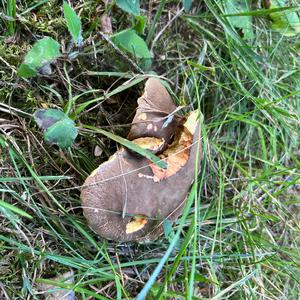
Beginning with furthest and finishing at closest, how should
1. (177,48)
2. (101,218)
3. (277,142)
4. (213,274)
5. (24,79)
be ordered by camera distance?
(277,142) < (177,48) < (213,274) < (24,79) < (101,218)

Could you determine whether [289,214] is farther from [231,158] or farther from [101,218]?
[101,218]

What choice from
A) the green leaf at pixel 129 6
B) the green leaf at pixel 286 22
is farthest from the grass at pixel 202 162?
the green leaf at pixel 129 6

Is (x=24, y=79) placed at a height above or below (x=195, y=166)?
above

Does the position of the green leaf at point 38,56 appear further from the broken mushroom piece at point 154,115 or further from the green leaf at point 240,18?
the green leaf at point 240,18

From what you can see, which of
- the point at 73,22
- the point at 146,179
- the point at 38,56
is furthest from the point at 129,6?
the point at 146,179

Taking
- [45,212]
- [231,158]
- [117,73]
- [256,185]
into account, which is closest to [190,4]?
[117,73]

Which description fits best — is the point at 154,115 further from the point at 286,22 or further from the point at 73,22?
the point at 286,22
